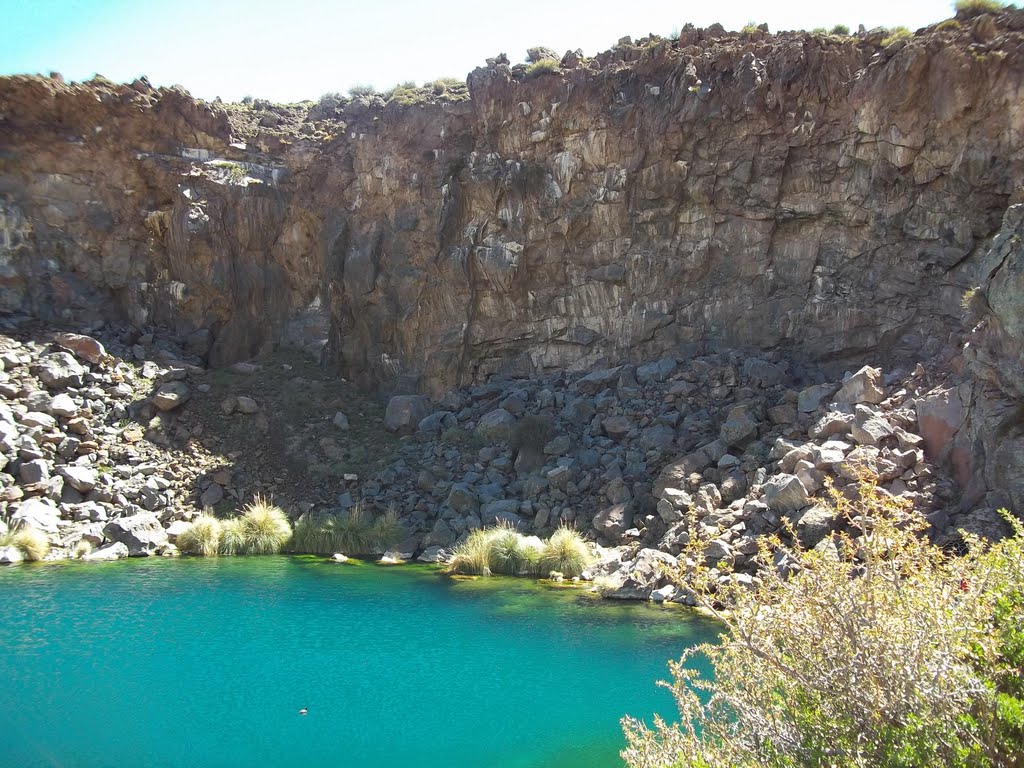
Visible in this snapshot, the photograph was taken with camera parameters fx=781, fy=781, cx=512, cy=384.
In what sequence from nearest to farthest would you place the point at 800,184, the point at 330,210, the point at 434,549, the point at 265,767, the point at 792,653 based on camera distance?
the point at 792,653
the point at 265,767
the point at 434,549
the point at 800,184
the point at 330,210

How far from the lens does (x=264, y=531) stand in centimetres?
2172

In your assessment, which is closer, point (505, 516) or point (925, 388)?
point (925, 388)

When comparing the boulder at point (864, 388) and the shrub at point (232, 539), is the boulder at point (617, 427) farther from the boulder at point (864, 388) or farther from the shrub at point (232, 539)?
the shrub at point (232, 539)

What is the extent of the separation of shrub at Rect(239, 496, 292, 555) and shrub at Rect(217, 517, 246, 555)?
0.06 metres

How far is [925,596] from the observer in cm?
475

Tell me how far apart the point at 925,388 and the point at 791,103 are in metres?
11.0

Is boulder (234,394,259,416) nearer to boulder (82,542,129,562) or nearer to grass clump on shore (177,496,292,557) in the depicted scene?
grass clump on shore (177,496,292,557)

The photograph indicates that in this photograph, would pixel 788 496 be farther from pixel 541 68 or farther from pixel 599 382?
pixel 541 68

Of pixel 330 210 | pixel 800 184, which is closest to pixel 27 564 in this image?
pixel 330 210

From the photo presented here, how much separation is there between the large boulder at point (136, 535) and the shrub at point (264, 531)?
212 cm

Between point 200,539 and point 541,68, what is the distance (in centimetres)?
1990

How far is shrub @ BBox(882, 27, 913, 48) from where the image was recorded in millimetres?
23300

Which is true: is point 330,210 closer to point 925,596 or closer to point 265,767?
point 265,767

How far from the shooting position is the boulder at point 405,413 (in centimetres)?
2708
